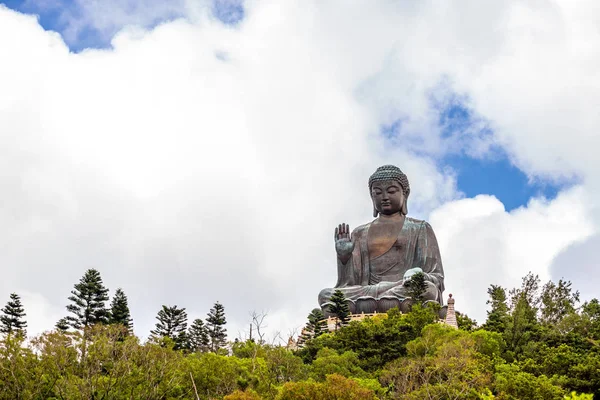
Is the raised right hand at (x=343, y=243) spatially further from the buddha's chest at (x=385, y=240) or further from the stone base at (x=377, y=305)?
the stone base at (x=377, y=305)

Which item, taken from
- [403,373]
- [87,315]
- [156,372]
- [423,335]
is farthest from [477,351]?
Result: [87,315]

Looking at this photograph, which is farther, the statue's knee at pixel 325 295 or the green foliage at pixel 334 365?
the statue's knee at pixel 325 295

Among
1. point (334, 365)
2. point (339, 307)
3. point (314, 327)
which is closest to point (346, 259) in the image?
point (339, 307)

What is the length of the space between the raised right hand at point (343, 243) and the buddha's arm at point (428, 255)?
2.66m

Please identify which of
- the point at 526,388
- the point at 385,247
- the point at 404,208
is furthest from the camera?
the point at 404,208

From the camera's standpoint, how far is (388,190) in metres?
34.4

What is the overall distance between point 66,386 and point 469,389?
8.79m

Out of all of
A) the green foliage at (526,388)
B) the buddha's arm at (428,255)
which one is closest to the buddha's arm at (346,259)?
the buddha's arm at (428,255)

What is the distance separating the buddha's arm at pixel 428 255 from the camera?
106 feet

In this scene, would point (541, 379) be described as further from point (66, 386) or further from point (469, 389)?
point (66, 386)

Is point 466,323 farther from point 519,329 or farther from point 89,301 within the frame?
point 89,301

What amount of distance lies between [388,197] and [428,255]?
10.1ft

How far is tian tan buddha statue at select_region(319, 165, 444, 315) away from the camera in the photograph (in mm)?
32259

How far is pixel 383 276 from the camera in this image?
109 feet
